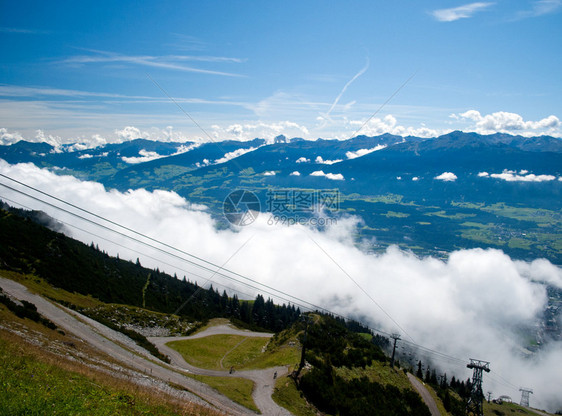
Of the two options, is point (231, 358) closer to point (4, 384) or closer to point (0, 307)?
point (0, 307)

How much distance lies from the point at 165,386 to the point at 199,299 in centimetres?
12409

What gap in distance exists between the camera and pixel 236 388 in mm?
32219

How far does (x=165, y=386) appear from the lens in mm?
22531

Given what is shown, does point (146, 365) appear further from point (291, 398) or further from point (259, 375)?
point (291, 398)

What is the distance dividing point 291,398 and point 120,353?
18793mm

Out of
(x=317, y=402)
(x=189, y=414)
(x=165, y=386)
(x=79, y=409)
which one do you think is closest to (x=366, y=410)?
(x=317, y=402)

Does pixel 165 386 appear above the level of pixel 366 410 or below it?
above

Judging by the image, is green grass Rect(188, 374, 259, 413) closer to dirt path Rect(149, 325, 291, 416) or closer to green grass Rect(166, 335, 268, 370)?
dirt path Rect(149, 325, 291, 416)

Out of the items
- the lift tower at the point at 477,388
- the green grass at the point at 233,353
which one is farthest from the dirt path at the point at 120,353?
the lift tower at the point at 477,388

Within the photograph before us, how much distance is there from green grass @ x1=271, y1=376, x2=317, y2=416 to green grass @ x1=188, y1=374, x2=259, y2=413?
2932 millimetres

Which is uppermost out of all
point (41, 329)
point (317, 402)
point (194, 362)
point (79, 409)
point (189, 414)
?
A: point (79, 409)

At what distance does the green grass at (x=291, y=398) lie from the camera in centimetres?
3078

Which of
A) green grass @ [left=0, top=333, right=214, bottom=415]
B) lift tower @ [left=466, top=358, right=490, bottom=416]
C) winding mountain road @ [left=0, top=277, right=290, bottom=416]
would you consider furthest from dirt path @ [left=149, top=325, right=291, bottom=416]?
lift tower @ [left=466, top=358, right=490, bottom=416]

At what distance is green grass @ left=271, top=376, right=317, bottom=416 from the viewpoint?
3078 centimetres
